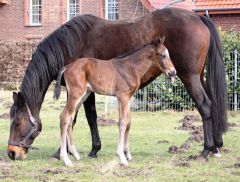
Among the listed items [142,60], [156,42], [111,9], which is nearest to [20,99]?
[142,60]

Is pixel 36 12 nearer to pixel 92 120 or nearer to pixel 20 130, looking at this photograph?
pixel 92 120

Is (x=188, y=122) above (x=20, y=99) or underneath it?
underneath

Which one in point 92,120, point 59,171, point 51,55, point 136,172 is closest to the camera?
point 136,172

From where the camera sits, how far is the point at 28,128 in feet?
28.2

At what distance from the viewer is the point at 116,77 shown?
27.0 ft

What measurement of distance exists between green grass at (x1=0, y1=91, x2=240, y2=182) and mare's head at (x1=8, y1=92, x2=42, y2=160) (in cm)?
18

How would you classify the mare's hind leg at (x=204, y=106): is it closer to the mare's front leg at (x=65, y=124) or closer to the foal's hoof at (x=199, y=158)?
the foal's hoof at (x=199, y=158)

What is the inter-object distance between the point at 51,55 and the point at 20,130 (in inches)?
48.3

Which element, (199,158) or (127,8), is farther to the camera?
(127,8)

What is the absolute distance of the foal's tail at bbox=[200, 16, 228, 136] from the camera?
29.2ft

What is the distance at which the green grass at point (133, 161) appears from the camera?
7.24 metres

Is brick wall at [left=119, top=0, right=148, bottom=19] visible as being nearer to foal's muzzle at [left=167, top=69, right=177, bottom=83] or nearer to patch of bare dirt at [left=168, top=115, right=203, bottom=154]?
patch of bare dirt at [left=168, top=115, right=203, bottom=154]

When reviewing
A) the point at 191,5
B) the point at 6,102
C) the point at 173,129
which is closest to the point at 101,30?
the point at 173,129

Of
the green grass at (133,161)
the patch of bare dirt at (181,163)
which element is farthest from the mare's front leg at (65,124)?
the patch of bare dirt at (181,163)
